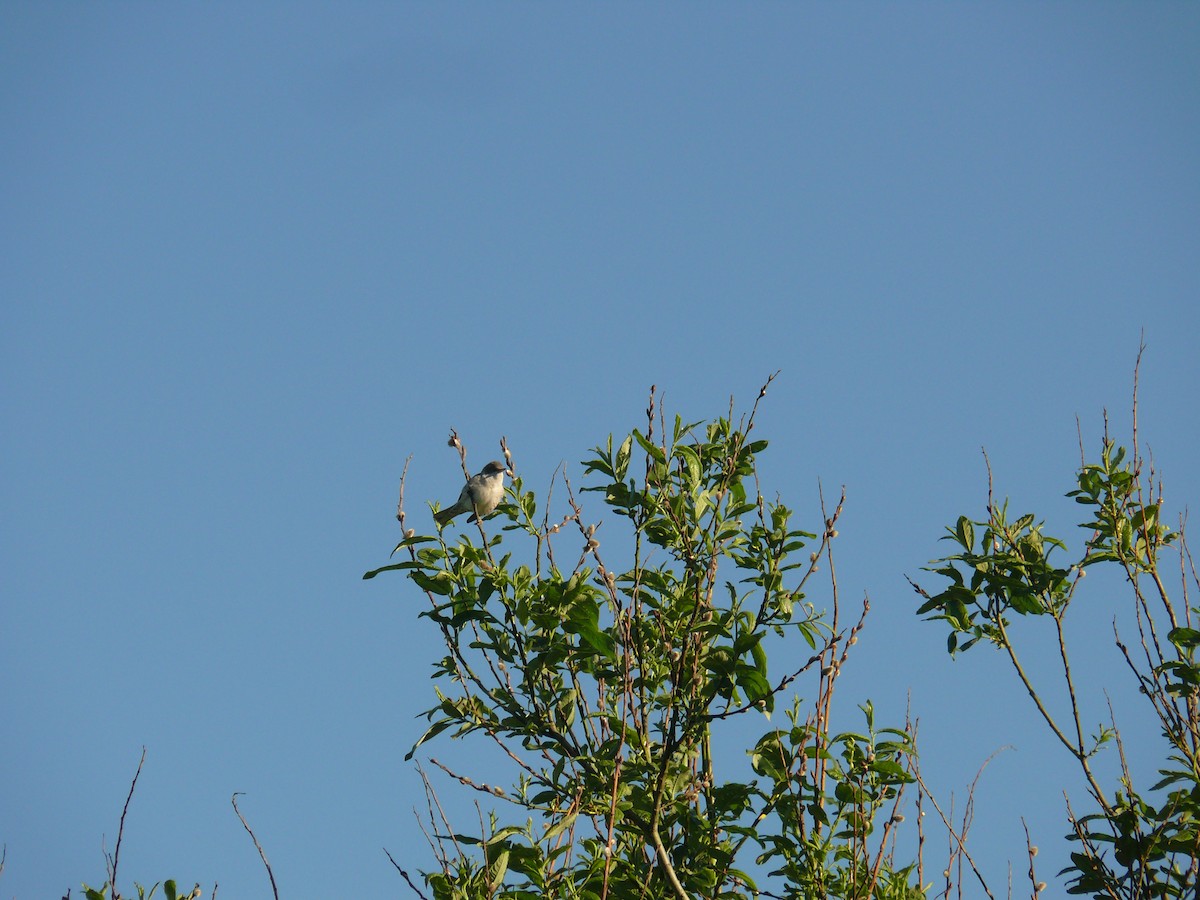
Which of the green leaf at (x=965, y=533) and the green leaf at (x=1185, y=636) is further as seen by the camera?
the green leaf at (x=965, y=533)

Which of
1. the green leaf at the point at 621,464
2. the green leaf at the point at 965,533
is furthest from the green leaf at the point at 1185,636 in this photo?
the green leaf at the point at 621,464

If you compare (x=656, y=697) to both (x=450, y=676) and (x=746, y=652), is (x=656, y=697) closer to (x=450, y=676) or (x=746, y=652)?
(x=746, y=652)

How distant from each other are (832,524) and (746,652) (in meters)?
0.83

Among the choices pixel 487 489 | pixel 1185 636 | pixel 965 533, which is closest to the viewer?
pixel 1185 636

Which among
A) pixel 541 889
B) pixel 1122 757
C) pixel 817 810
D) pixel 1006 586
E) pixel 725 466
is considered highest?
pixel 725 466

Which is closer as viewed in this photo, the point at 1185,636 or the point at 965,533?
the point at 1185,636

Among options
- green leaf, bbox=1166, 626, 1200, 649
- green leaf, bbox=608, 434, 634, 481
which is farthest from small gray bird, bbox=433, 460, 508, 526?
green leaf, bbox=1166, 626, 1200, 649

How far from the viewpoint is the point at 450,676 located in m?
5.16

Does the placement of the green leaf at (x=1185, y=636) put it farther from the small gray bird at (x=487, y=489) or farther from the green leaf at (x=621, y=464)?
the small gray bird at (x=487, y=489)

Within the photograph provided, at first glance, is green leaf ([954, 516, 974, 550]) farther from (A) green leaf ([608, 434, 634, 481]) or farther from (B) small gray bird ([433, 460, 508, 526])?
(B) small gray bird ([433, 460, 508, 526])

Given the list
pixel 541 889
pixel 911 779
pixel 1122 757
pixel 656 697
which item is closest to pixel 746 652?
pixel 656 697

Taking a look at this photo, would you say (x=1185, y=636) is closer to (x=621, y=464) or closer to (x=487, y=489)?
(x=621, y=464)

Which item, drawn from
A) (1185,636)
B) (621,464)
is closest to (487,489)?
(621,464)

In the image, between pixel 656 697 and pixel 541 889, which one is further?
pixel 656 697
